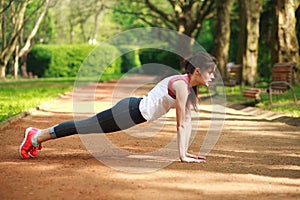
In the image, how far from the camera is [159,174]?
746cm

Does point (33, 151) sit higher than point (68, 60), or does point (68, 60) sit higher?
point (33, 151)

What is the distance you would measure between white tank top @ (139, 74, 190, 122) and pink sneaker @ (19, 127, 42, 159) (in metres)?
1.39

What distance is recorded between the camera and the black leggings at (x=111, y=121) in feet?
26.7

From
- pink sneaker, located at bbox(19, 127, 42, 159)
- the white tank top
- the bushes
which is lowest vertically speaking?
the bushes

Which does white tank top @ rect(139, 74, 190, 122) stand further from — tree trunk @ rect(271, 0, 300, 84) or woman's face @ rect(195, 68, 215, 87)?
tree trunk @ rect(271, 0, 300, 84)

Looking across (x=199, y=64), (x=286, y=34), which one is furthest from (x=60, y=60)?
(x=199, y=64)

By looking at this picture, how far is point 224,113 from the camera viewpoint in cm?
1730

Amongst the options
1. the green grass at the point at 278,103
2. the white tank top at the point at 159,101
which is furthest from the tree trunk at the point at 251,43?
the white tank top at the point at 159,101

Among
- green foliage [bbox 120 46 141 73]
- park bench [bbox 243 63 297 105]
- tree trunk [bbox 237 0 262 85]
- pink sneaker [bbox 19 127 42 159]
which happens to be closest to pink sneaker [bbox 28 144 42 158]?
pink sneaker [bbox 19 127 42 159]

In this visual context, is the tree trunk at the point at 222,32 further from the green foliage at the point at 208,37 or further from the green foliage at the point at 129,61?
the green foliage at the point at 129,61

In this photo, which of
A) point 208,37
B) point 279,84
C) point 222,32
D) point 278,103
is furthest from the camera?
A: point 208,37

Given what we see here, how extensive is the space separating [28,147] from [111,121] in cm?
Result: 112

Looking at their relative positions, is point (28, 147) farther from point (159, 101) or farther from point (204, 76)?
point (204, 76)

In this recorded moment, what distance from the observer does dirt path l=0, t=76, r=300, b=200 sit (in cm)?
634
